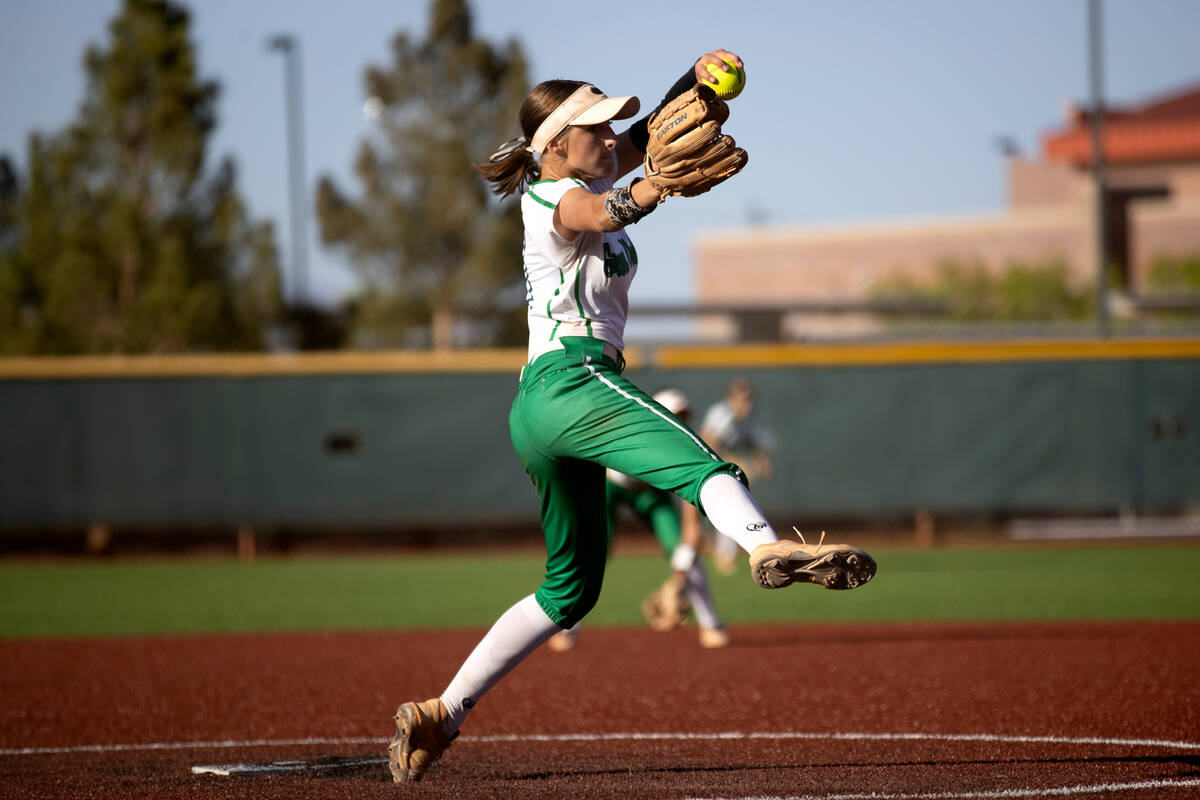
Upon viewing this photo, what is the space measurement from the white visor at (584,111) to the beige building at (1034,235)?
35.1m

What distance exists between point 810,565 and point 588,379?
3.32 ft

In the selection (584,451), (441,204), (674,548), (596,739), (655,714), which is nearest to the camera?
(584,451)

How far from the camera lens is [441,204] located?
119 ft

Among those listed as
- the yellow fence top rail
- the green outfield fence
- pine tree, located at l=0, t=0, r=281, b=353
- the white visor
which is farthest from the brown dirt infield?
pine tree, located at l=0, t=0, r=281, b=353

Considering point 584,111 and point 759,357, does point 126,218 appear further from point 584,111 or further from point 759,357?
point 584,111

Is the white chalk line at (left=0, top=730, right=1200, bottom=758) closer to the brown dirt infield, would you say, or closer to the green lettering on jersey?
the brown dirt infield

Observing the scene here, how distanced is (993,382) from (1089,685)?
1217 centimetres

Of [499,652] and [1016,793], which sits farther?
[499,652]

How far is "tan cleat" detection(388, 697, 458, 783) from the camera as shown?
4961 millimetres

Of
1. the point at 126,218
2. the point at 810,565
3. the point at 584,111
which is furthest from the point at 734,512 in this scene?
the point at 126,218

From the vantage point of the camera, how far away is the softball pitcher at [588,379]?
4199mm

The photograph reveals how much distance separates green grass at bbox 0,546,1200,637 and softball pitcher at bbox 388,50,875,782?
6710 mm

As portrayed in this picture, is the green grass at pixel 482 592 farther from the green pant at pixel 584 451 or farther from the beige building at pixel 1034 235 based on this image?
the beige building at pixel 1034 235

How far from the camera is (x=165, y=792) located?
509 cm
